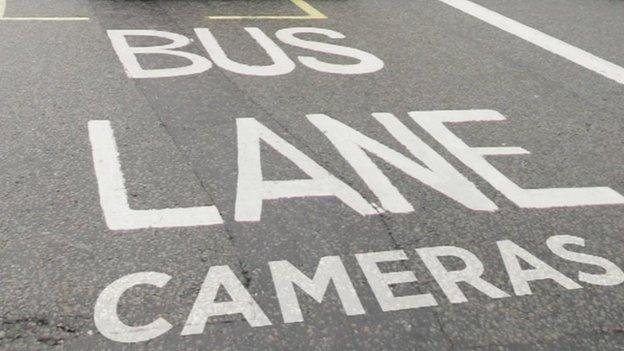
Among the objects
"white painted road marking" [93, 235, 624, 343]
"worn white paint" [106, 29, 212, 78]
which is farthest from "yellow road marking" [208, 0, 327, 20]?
"white painted road marking" [93, 235, 624, 343]

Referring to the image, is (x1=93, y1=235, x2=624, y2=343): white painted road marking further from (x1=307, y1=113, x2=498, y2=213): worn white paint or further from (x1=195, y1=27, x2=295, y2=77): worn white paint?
(x1=195, y1=27, x2=295, y2=77): worn white paint

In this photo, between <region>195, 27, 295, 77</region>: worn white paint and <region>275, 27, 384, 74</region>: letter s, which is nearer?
<region>195, 27, 295, 77</region>: worn white paint

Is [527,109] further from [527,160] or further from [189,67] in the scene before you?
[189,67]

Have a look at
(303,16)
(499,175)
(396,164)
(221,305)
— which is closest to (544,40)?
(303,16)

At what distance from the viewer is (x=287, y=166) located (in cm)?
445

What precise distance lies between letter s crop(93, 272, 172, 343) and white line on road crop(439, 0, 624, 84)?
486cm

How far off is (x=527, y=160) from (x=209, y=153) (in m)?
1.99

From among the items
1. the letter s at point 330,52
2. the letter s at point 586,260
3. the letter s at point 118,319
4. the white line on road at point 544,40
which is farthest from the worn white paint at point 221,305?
the white line on road at point 544,40

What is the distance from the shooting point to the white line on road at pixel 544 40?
22.5 feet

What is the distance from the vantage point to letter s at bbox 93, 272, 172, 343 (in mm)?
2965

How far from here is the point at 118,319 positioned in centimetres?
305

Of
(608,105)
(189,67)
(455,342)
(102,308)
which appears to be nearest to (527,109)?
(608,105)

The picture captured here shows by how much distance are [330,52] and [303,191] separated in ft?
9.63

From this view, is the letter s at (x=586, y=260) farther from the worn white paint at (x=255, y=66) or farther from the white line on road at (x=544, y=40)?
the white line on road at (x=544, y=40)
